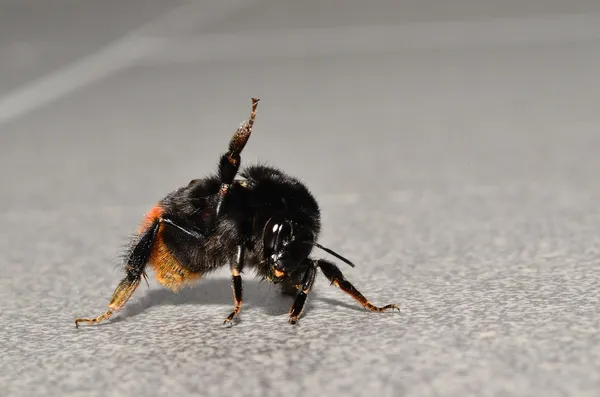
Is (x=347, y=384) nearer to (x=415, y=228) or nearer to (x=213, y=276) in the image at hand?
(x=213, y=276)

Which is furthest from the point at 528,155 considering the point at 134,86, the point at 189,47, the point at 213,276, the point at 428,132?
the point at 189,47

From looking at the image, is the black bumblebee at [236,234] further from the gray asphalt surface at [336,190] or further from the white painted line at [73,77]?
the white painted line at [73,77]

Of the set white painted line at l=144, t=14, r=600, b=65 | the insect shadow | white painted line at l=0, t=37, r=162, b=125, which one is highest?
white painted line at l=144, t=14, r=600, b=65

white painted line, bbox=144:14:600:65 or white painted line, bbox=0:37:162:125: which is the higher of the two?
white painted line, bbox=144:14:600:65

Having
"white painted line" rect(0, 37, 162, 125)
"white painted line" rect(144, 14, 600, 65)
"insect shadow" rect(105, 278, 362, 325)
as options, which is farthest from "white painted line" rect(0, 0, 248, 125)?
"insect shadow" rect(105, 278, 362, 325)

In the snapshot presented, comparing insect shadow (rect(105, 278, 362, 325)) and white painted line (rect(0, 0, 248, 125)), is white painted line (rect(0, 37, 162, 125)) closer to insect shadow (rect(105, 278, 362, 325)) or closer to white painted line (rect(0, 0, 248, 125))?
white painted line (rect(0, 0, 248, 125))

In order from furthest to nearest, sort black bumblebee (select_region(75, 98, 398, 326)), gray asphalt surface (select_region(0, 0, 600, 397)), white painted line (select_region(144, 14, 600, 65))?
white painted line (select_region(144, 14, 600, 65)), black bumblebee (select_region(75, 98, 398, 326)), gray asphalt surface (select_region(0, 0, 600, 397))
